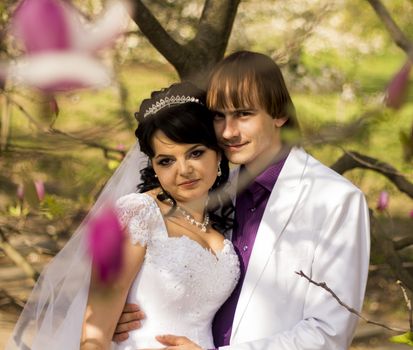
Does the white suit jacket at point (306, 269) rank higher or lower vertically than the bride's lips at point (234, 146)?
lower

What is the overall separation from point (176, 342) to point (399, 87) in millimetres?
1666

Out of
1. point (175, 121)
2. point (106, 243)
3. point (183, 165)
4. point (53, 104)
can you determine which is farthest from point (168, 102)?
point (106, 243)

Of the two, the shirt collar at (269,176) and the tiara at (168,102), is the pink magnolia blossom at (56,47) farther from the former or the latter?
the shirt collar at (269,176)

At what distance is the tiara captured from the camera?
7.98 ft

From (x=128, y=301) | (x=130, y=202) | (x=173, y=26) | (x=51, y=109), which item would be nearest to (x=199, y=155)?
(x=130, y=202)

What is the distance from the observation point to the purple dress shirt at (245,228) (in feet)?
8.38

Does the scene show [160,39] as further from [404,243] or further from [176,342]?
[404,243]

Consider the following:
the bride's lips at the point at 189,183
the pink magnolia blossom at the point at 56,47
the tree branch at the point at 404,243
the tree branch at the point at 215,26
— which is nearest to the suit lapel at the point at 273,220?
the bride's lips at the point at 189,183

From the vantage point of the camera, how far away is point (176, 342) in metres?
2.39

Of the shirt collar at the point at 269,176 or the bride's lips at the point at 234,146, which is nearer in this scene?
the bride's lips at the point at 234,146

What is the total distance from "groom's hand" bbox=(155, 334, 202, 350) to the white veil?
10.5 inches

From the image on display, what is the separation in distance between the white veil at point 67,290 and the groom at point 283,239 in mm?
305

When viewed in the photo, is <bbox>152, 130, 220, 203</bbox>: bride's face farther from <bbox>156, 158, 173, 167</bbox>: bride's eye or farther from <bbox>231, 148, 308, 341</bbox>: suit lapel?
<bbox>231, 148, 308, 341</bbox>: suit lapel

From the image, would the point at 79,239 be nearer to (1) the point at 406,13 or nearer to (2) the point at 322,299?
(2) the point at 322,299
